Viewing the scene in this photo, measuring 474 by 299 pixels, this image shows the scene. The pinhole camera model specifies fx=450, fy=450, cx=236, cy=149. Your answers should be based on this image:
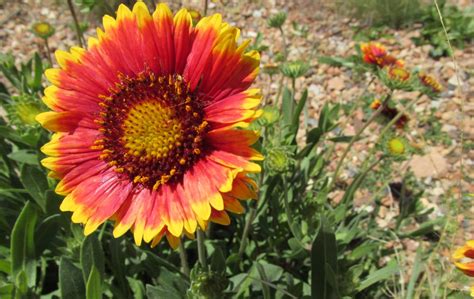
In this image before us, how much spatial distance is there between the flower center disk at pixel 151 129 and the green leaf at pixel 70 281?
0.43 metres

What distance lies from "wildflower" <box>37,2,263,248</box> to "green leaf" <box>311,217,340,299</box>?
0.43m

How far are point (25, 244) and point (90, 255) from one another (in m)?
0.32

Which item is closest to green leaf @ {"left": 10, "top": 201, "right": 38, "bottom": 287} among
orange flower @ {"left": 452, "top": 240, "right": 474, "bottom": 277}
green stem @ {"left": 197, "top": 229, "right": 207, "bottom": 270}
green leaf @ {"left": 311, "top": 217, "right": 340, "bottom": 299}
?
green stem @ {"left": 197, "top": 229, "right": 207, "bottom": 270}

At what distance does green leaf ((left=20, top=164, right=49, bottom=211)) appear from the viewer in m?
1.81

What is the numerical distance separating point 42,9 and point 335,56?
282cm

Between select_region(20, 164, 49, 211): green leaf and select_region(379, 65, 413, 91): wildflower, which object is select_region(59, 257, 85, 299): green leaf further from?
select_region(379, 65, 413, 91): wildflower

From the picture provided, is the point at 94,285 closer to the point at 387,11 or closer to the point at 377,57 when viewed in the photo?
the point at 377,57

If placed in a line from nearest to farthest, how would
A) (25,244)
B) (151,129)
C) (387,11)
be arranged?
(151,129) < (25,244) < (387,11)

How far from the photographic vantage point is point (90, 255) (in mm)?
1529

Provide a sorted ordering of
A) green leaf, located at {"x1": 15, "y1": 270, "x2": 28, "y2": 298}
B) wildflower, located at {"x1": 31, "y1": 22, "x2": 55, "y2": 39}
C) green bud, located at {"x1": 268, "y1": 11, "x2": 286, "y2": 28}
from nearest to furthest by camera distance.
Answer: green leaf, located at {"x1": 15, "y1": 270, "x2": 28, "y2": 298}, green bud, located at {"x1": 268, "y1": 11, "x2": 286, "y2": 28}, wildflower, located at {"x1": 31, "y1": 22, "x2": 55, "y2": 39}

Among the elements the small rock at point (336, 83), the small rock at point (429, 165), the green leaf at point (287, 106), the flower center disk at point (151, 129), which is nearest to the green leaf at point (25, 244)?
the flower center disk at point (151, 129)

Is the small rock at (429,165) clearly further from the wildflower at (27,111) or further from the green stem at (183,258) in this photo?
the wildflower at (27,111)

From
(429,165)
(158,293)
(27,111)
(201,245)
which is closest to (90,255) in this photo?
(158,293)

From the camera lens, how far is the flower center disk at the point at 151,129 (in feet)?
4.24
